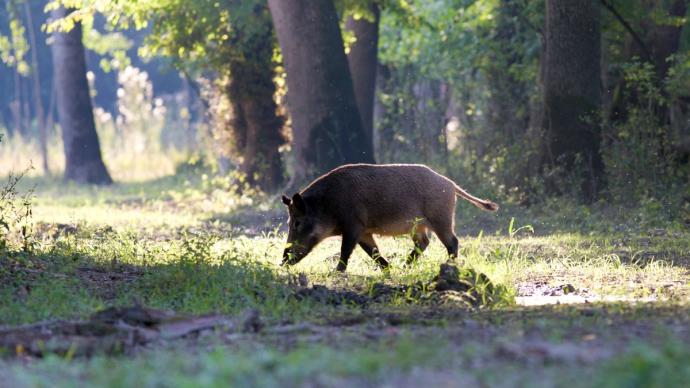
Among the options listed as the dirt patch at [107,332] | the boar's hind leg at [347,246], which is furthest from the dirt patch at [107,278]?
the boar's hind leg at [347,246]

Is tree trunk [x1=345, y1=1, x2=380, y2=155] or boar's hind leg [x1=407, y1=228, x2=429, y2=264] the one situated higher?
tree trunk [x1=345, y1=1, x2=380, y2=155]

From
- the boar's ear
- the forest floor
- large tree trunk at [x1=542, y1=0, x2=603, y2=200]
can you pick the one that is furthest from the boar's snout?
large tree trunk at [x1=542, y1=0, x2=603, y2=200]

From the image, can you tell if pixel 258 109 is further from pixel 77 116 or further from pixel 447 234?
pixel 447 234

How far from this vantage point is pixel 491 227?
17141 millimetres

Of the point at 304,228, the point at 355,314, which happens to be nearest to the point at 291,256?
the point at 304,228

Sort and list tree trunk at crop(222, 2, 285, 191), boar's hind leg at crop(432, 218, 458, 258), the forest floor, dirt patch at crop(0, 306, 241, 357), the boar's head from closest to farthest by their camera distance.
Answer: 1. the forest floor
2. dirt patch at crop(0, 306, 241, 357)
3. the boar's head
4. boar's hind leg at crop(432, 218, 458, 258)
5. tree trunk at crop(222, 2, 285, 191)

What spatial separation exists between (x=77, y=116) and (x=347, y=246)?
20715 mm

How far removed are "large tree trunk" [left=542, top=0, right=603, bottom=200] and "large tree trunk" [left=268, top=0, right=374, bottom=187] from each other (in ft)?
11.7

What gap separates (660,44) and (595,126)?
295cm

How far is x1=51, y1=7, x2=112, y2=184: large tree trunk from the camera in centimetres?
3105

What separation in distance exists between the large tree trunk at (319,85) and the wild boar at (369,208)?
8004 mm

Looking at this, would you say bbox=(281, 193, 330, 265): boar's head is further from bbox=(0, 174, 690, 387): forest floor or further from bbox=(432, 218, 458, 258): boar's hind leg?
→ bbox=(432, 218, 458, 258): boar's hind leg

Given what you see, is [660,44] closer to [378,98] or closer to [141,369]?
[378,98]

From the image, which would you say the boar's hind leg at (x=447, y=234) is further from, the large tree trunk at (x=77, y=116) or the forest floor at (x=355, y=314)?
the large tree trunk at (x=77, y=116)
